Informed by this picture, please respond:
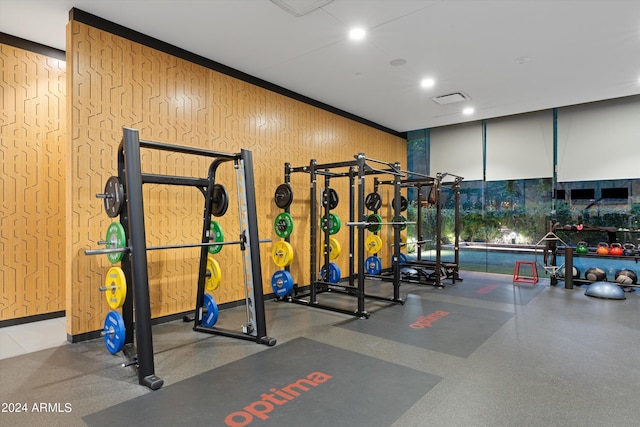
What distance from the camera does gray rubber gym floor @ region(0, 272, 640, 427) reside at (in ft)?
7.51

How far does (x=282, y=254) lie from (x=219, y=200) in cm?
175

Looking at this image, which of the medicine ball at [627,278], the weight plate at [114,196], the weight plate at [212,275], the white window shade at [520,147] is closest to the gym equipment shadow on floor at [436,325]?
the weight plate at [212,275]

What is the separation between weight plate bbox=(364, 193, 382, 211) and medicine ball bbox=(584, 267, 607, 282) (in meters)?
3.71

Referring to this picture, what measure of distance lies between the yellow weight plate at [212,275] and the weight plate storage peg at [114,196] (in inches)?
41.7

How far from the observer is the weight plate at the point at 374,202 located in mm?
6754

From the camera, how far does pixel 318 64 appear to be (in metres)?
4.87

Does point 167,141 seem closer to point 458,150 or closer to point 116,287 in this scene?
point 116,287

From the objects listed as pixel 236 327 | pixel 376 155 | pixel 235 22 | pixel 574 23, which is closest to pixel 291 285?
pixel 236 327

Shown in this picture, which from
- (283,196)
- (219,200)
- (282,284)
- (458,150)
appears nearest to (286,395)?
(219,200)

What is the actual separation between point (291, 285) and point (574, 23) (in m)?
4.43

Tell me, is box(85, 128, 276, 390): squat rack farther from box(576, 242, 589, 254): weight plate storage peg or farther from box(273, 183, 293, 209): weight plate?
box(576, 242, 589, 254): weight plate storage peg

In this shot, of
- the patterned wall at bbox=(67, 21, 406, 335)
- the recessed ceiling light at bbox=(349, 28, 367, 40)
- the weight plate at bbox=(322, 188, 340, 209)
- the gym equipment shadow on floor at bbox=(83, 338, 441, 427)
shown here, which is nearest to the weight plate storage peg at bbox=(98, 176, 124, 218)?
the patterned wall at bbox=(67, 21, 406, 335)

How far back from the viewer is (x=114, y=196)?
9.68ft

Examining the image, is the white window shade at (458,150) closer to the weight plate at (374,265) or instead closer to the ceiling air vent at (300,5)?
the weight plate at (374,265)
